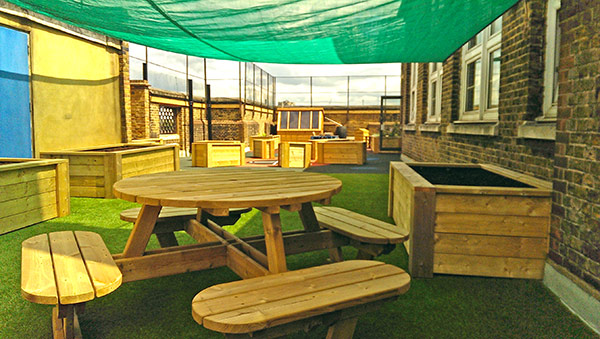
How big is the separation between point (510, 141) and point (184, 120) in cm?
1457

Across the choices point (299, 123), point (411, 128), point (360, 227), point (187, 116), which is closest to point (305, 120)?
point (299, 123)

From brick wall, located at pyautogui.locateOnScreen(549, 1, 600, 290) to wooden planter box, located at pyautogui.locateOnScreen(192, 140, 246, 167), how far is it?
908cm

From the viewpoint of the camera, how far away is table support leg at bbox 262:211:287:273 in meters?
2.12

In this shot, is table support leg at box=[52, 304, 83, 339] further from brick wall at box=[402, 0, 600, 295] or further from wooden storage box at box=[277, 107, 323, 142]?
wooden storage box at box=[277, 107, 323, 142]

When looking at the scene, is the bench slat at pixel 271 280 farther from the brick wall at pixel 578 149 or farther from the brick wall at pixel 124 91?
the brick wall at pixel 124 91

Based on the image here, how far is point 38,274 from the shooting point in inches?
70.2

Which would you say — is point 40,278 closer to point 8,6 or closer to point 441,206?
point 441,206

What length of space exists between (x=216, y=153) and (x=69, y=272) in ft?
30.6

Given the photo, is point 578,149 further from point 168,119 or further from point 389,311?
point 168,119

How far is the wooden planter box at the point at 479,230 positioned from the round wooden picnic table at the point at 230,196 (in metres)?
0.75

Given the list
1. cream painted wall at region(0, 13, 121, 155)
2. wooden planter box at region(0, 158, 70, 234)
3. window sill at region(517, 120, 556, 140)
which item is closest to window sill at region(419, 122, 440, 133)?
window sill at region(517, 120, 556, 140)

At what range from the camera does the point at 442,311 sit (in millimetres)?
2391

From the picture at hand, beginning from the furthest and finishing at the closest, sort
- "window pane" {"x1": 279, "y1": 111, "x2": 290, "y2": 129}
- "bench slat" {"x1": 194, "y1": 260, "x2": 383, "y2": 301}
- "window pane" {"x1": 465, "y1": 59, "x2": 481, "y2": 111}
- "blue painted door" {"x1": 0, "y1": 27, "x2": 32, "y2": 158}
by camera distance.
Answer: "window pane" {"x1": 279, "y1": 111, "x2": 290, "y2": 129}, "blue painted door" {"x1": 0, "y1": 27, "x2": 32, "y2": 158}, "window pane" {"x1": 465, "y1": 59, "x2": 481, "y2": 111}, "bench slat" {"x1": 194, "y1": 260, "x2": 383, "y2": 301}

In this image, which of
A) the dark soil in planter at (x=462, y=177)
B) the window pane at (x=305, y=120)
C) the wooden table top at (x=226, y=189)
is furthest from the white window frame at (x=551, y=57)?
the window pane at (x=305, y=120)
